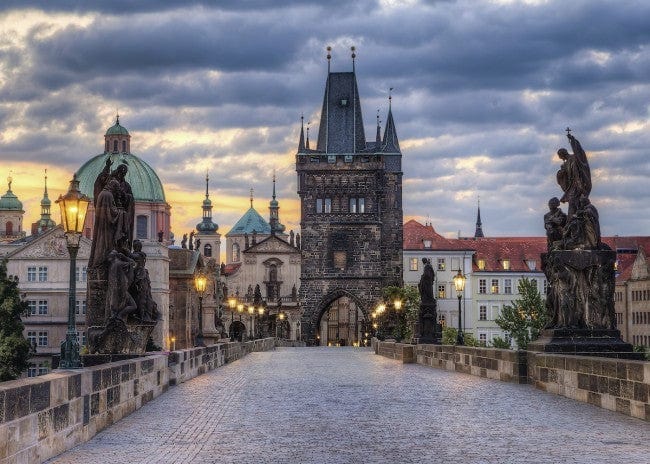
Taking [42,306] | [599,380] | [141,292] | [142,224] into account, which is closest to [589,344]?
[599,380]

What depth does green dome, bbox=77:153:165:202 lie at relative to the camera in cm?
14312

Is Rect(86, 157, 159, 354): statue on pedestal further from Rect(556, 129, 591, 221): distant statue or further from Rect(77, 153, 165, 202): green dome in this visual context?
Rect(77, 153, 165, 202): green dome

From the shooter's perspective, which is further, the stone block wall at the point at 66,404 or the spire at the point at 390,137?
the spire at the point at 390,137

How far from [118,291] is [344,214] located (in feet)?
319

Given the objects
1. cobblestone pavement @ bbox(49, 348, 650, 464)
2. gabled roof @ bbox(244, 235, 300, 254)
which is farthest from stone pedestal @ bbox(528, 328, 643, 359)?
gabled roof @ bbox(244, 235, 300, 254)

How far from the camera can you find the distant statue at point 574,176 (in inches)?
901

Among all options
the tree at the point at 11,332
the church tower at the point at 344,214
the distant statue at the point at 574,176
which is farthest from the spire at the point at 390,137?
the distant statue at the point at 574,176

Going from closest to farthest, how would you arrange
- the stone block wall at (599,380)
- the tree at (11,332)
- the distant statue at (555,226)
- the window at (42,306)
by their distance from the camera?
the stone block wall at (599,380) → the distant statue at (555,226) → the tree at (11,332) → the window at (42,306)

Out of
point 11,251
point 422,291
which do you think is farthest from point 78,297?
point 422,291

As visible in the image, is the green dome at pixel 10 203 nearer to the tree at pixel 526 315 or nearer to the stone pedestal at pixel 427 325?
the tree at pixel 526 315

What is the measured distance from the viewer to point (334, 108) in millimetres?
125000

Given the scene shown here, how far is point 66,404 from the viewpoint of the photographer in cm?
1306

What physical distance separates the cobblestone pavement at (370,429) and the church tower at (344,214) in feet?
298

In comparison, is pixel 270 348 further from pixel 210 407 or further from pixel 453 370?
pixel 210 407
